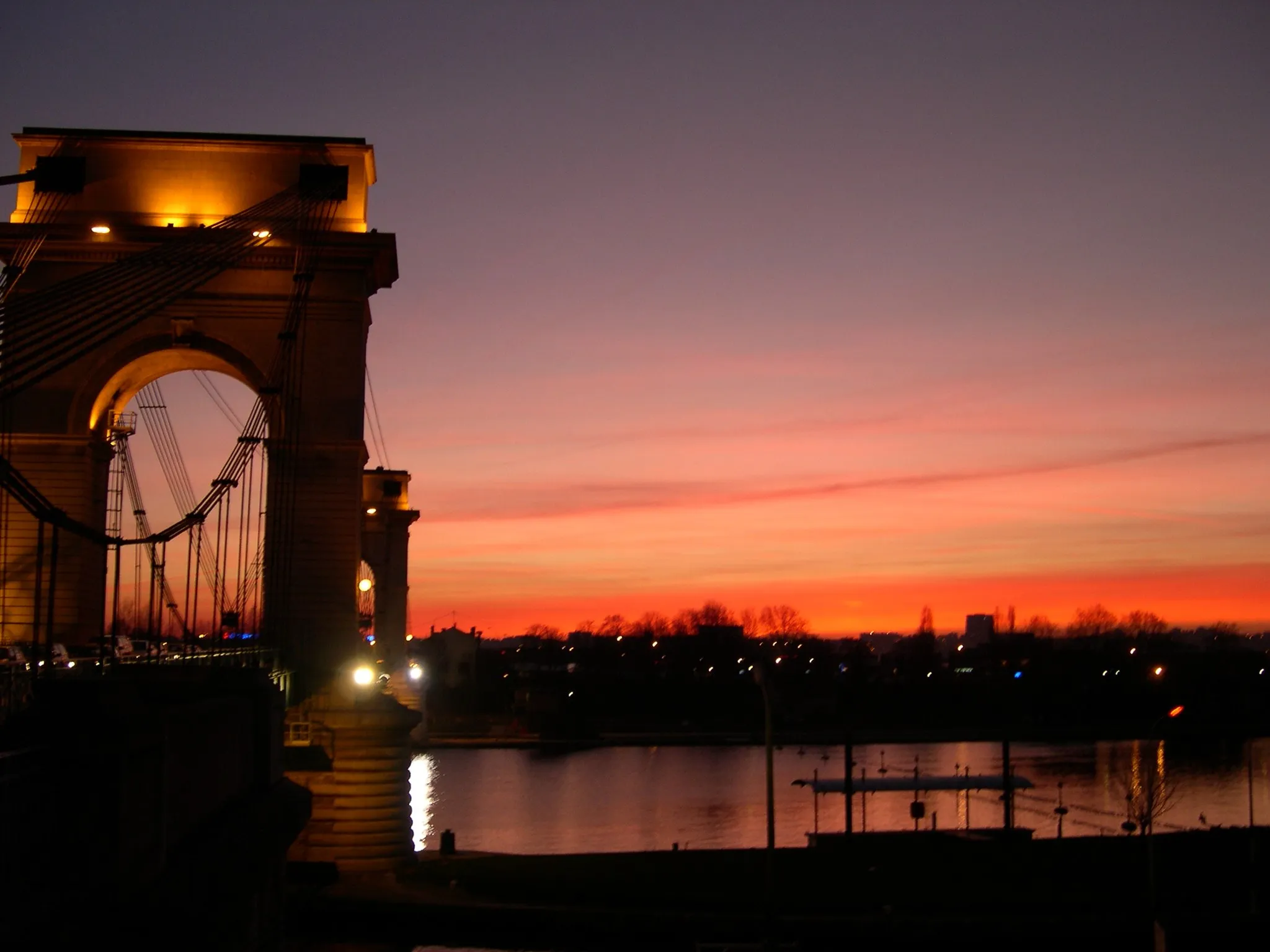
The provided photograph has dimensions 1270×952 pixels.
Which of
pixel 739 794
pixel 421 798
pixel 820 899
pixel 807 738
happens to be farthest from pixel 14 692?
pixel 807 738

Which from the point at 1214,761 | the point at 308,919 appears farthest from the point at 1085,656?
the point at 308,919

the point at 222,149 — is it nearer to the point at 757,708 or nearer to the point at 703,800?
the point at 703,800

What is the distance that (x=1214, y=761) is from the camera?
242ft

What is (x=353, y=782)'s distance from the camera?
77.3ft

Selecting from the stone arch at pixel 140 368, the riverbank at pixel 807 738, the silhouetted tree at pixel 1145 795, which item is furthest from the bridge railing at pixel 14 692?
the riverbank at pixel 807 738

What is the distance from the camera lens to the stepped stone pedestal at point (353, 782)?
A: 23438 millimetres

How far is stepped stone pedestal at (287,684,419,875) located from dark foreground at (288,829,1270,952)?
0.64 m

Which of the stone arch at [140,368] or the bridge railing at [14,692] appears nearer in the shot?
the bridge railing at [14,692]

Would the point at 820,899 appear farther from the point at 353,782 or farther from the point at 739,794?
the point at 739,794

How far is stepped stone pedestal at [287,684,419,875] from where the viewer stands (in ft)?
76.9

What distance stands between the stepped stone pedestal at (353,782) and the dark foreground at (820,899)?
64 cm

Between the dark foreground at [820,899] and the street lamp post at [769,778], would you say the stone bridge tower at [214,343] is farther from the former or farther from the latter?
the street lamp post at [769,778]

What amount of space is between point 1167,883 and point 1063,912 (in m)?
4.45

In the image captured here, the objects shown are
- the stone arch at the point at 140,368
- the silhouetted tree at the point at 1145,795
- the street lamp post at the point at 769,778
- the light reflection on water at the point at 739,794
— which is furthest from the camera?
the light reflection on water at the point at 739,794
